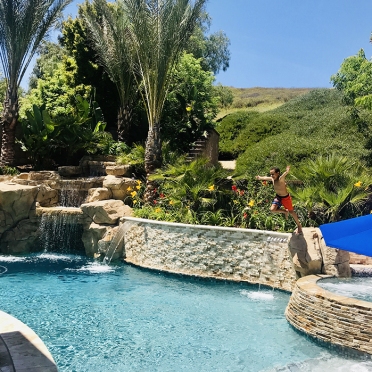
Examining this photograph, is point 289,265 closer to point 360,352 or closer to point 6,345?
point 360,352

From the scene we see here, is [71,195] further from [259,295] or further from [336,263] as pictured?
[336,263]

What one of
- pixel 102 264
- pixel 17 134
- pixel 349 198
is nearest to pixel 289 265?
pixel 349 198

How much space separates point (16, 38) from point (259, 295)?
14155 millimetres

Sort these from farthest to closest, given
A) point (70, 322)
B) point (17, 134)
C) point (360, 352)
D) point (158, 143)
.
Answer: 1. point (17, 134)
2. point (158, 143)
3. point (70, 322)
4. point (360, 352)

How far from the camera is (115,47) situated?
20766 mm

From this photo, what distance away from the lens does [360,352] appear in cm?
696

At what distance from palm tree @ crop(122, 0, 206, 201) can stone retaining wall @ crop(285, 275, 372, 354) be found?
7.90 metres

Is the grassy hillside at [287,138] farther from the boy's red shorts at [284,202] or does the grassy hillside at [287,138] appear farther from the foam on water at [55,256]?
the foam on water at [55,256]

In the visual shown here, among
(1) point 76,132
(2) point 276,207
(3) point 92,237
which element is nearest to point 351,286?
(2) point 276,207

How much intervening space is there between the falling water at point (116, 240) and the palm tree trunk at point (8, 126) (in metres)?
7.92

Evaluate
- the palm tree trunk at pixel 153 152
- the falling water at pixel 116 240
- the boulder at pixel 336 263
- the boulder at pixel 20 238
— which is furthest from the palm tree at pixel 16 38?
the boulder at pixel 336 263

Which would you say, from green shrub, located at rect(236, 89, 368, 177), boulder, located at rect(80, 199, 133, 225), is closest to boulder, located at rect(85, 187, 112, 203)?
boulder, located at rect(80, 199, 133, 225)

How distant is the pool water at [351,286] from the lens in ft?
25.9

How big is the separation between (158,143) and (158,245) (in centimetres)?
467
